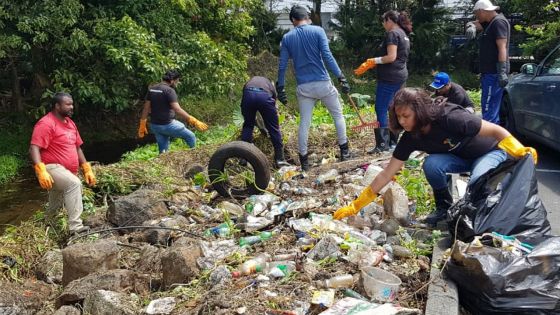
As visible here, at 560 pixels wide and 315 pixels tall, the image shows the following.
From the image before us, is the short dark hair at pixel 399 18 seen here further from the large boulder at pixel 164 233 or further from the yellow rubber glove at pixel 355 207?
the large boulder at pixel 164 233

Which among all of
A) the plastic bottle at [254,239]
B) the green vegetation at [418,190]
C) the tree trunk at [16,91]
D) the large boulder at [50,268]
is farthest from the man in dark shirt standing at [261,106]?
the tree trunk at [16,91]

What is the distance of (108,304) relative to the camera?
3.59m

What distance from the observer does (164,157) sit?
316 inches

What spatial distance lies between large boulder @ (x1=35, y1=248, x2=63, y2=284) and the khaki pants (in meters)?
0.57

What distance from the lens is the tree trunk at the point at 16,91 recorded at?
12.1 meters

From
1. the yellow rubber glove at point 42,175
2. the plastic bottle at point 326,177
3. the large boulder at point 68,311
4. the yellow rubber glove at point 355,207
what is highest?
the yellow rubber glove at point 42,175

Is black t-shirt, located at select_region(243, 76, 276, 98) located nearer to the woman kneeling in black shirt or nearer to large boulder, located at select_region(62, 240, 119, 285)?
the woman kneeling in black shirt

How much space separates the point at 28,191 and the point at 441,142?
794 centimetres

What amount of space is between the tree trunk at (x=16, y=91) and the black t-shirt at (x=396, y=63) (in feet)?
28.9

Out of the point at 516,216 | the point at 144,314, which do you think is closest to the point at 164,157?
the point at 144,314

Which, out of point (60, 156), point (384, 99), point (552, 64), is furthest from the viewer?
point (384, 99)

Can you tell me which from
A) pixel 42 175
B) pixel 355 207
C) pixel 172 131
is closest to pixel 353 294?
pixel 355 207

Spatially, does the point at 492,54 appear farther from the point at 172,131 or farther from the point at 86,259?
the point at 86,259

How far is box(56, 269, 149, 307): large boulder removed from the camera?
3.88m
